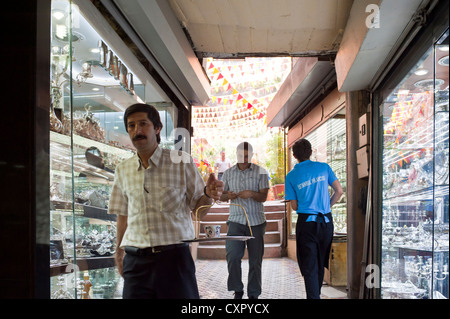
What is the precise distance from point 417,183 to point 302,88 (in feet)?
8.38

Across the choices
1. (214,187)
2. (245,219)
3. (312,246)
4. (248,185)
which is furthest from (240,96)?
(214,187)

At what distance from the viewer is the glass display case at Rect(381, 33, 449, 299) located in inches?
66.9

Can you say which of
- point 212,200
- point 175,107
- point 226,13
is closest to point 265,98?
point 175,107

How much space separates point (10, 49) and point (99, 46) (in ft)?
2.96

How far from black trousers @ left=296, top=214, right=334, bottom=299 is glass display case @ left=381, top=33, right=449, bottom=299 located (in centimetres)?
42

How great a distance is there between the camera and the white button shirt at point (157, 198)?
4.93 ft

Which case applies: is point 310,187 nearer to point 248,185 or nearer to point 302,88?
point 248,185

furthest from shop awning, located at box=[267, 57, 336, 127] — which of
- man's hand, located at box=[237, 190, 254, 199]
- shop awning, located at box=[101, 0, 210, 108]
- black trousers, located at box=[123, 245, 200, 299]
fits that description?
black trousers, located at box=[123, 245, 200, 299]

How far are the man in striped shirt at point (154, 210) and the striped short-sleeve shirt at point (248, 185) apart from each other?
1484 mm

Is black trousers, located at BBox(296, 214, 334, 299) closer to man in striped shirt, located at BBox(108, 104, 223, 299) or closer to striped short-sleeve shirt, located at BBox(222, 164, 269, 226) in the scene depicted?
striped short-sleeve shirt, located at BBox(222, 164, 269, 226)

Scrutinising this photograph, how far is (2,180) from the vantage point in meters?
1.21

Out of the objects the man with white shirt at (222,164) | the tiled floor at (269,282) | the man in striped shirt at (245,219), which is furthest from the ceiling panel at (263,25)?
the tiled floor at (269,282)

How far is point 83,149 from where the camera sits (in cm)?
199
